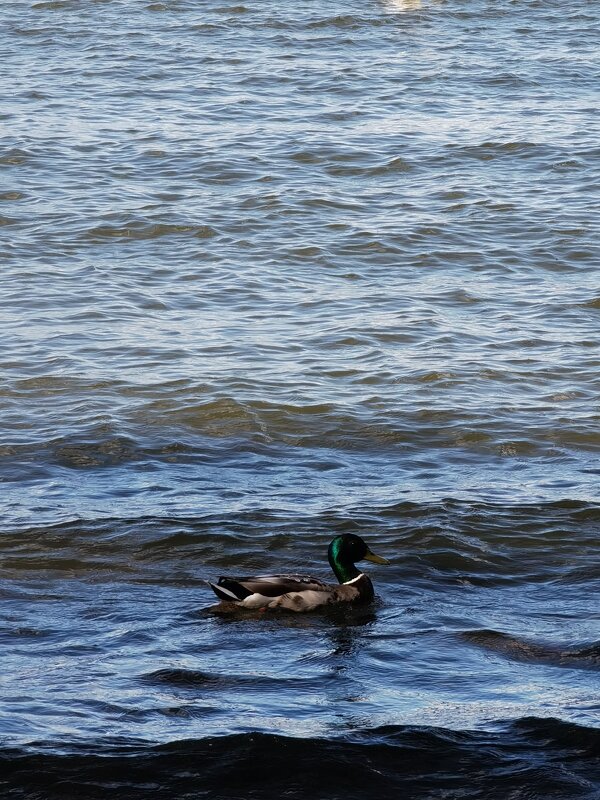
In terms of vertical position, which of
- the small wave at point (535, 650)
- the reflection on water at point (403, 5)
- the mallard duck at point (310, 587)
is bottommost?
the small wave at point (535, 650)

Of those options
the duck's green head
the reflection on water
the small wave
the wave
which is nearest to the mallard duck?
the duck's green head

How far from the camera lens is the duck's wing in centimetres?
777

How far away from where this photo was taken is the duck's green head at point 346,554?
8320mm

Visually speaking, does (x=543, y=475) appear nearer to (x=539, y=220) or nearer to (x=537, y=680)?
(x=537, y=680)

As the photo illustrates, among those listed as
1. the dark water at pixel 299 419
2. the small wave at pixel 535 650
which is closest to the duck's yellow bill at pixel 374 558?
the dark water at pixel 299 419

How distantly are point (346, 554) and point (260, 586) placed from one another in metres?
0.73

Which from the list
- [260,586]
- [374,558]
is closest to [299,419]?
[374,558]

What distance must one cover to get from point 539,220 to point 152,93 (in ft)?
28.5

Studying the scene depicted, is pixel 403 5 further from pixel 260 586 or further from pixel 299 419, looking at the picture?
pixel 260 586

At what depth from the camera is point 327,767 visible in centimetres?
607

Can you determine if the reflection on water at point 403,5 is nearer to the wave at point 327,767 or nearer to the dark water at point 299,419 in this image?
the dark water at point 299,419

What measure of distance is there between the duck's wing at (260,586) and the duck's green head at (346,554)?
25 centimetres

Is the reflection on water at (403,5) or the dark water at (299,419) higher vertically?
the reflection on water at (403,5)

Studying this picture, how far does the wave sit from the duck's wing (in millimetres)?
1586
